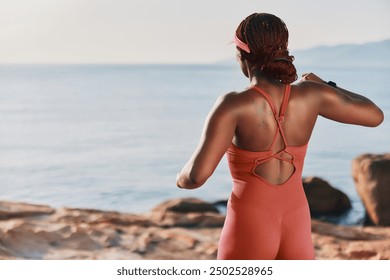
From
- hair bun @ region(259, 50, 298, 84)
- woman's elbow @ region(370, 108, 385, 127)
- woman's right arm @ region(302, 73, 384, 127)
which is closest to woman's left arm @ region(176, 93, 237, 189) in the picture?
hair bun @ region(259, 50, 298, 84)

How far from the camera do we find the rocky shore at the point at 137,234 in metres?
3.84

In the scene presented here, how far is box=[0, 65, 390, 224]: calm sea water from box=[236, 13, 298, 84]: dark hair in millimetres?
4275

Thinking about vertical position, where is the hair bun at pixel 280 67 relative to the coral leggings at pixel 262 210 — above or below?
above

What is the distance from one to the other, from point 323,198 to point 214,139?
3.18m

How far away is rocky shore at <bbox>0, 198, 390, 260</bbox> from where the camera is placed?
3.84 metres

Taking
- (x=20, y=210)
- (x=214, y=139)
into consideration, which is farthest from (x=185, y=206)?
(x=214, y=139)

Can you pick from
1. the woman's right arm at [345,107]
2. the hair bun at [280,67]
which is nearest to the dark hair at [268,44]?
the hair bun at [280,67]

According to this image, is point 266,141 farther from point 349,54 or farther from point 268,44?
point 349,54

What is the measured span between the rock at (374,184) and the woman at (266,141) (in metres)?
2.54

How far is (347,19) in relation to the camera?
616cm

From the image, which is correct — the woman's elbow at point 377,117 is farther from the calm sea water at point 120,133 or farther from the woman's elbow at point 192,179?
the calm sea water at point 120,133

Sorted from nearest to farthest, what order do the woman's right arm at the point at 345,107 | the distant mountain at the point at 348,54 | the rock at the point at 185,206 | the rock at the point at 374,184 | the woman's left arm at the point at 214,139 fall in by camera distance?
the woman's left arm at the point at 214,139
the woman's right arm at the point at 345,107
the rock at the point at 374,184
the rock at the point at 185,206
the distant mountain at the point at 348,54

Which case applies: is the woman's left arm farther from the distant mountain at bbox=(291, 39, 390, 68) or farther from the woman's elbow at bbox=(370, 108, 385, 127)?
the distant mountain at bbox=(291, 39, 390, 68)

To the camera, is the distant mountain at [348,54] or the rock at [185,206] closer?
the rock at [185,206]
